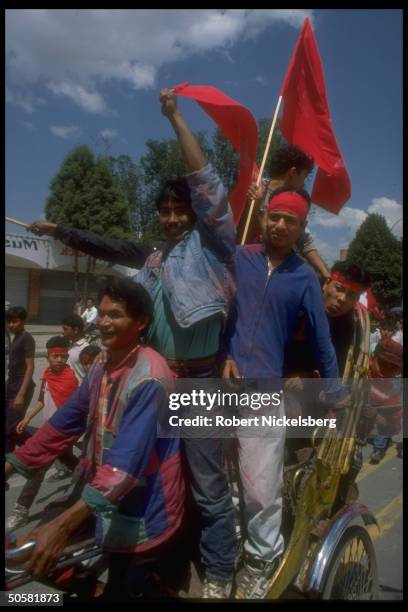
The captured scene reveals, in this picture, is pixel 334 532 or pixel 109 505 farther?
pixel 334 532

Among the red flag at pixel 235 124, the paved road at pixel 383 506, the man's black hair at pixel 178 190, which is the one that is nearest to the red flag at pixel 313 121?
the red flag at pixel 235 124

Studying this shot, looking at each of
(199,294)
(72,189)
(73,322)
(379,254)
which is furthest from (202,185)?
(379,254)

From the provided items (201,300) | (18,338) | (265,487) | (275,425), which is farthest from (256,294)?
(18,338)

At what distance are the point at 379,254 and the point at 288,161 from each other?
19809 mm

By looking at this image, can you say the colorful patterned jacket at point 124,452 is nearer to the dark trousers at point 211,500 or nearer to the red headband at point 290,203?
the dark trousers at point 211,500

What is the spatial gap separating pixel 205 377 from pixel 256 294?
43cm

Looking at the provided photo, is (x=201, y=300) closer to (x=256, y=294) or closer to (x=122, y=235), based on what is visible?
(x=256, y=294)

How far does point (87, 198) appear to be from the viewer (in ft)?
67.5

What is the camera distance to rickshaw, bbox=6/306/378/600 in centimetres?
221

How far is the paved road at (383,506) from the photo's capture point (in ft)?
11.0

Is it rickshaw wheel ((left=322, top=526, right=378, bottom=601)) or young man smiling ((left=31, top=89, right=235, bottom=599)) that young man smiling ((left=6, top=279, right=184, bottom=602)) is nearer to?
young man smiling ((left=31, top=89, right=235, bottom=599))

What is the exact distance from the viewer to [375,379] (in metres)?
2.78

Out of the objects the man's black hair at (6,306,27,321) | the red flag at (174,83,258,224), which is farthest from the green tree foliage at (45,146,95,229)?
the red flag at (174,83,258,224)
